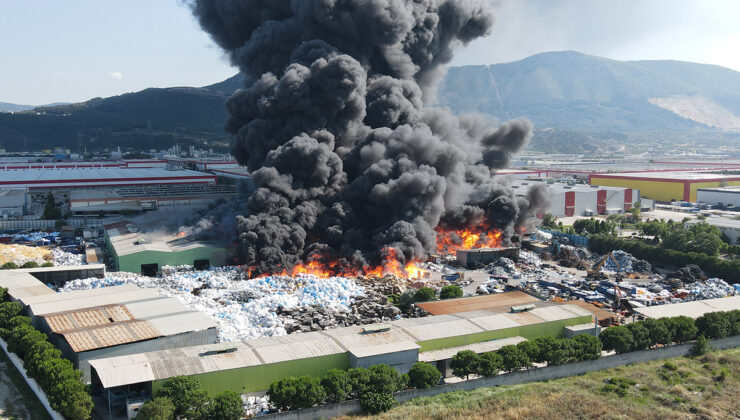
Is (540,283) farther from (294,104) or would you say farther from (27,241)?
(27,241)

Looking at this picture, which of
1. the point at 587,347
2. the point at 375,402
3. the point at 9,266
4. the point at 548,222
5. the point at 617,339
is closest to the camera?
the point at 375,402

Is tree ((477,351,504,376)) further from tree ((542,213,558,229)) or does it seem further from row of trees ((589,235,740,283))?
tree ((542,213,558,229))

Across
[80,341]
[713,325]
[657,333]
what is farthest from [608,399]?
[80,341]

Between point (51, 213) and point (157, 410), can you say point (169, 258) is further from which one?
point (51, 213)

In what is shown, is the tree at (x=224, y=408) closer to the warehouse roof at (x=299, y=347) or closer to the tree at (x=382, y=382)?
the warehouse roof at (x=299, y=347)

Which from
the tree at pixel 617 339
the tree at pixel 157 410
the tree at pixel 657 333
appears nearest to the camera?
the tree at pixel 157 410

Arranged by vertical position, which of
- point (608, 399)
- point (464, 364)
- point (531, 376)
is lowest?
point (608, 399)

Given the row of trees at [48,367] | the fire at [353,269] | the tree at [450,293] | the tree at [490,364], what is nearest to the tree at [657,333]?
the tree at [490,364]
